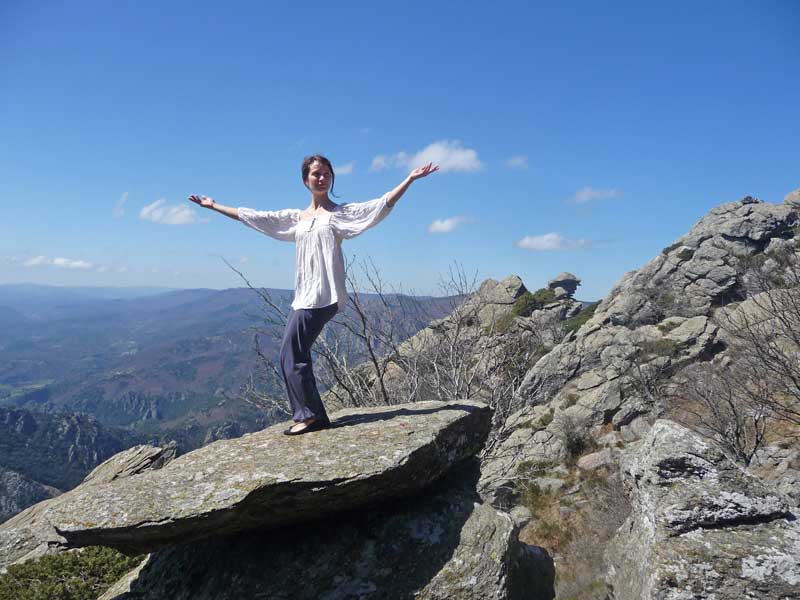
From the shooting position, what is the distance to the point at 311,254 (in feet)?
20.9

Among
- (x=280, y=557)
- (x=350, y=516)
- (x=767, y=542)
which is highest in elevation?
(x=767, y=542)

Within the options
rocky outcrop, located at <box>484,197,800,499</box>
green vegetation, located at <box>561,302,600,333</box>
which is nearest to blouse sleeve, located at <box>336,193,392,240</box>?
rocky outcrop, located at <box>484,197,800,499</box>

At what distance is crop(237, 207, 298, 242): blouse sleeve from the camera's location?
660 cm

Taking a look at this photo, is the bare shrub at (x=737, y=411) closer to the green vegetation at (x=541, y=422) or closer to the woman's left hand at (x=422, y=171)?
the green vegetation at (x=541, y=422)

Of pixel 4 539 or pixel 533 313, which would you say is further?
pixel 533 313

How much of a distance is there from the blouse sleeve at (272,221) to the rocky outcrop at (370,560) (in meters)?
4.20

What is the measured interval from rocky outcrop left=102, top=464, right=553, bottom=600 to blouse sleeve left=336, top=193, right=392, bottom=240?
400cm

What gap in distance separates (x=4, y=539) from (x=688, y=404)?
35953mm

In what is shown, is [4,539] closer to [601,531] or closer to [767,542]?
[767,542]

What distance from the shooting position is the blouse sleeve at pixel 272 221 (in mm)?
6602

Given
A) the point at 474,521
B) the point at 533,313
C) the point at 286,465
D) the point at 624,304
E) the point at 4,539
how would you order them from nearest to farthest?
the point at 286,465
the point at 474,521
the point at 4,539
the point at 624,304
the point at 533,313

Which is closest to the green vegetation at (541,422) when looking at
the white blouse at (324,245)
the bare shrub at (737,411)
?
the bare shrub at (737,411)

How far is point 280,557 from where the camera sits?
5.88 meters

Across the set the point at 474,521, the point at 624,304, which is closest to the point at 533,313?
the point at 624,304
